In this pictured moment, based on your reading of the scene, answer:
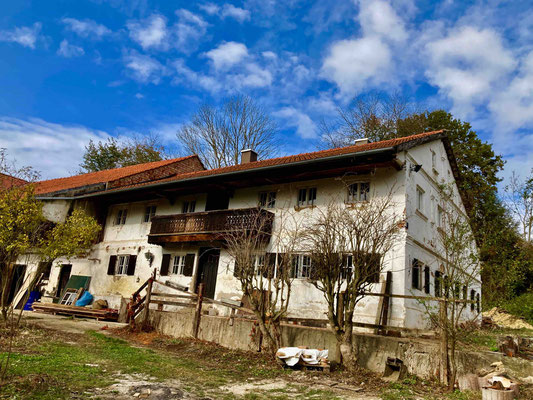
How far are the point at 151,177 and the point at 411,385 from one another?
62.9 feet

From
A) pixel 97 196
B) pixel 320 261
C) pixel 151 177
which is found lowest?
pixel 320 261

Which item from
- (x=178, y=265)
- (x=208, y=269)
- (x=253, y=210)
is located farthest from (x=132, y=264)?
(x=253, y=210)

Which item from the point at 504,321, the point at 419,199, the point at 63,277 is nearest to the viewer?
the point at 419,199

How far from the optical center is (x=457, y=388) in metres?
8.06

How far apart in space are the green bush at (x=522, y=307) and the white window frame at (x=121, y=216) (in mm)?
19902

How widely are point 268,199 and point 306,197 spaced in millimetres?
1756

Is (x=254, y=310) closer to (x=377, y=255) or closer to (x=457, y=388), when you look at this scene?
(x=377, y=255)

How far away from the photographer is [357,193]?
14602 mm

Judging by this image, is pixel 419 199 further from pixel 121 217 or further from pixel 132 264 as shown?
pixel 121 217

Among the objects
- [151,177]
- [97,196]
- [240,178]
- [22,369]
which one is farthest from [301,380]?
[151,177]

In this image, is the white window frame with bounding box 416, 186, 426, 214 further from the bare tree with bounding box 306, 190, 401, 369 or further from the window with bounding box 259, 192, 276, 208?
the bare tree with bounding box 306, 190, 401, 369

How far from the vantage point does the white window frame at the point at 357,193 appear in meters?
14.4

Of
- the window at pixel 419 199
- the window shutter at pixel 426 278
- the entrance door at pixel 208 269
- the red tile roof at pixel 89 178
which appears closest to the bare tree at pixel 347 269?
the window at pixel 419 199

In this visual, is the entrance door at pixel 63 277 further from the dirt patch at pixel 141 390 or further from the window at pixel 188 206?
the dirt patch at pixel 141 390
